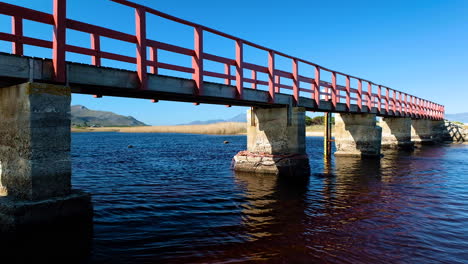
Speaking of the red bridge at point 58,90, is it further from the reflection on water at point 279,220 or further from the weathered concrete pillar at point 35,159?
the reflection on water at point 279,220

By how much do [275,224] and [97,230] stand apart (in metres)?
4.23

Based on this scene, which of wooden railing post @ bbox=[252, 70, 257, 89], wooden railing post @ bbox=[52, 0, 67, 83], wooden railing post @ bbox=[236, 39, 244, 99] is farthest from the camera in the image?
wooden railing post @ bbox=[252, 70, 257, 89]

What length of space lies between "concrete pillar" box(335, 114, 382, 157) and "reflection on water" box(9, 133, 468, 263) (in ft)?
27.9

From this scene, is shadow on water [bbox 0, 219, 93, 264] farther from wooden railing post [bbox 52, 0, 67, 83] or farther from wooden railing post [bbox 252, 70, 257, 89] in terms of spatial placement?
wooden railing post [bbox 252, 70, 257, 89]

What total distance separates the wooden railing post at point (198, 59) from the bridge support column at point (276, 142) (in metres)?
5.80

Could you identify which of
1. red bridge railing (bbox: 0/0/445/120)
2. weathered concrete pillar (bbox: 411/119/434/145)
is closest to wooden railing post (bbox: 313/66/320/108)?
red bridge railing (bbox: 0/0/445/120)

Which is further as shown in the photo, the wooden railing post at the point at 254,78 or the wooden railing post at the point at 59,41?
the wooden railing post at the point at 254,78

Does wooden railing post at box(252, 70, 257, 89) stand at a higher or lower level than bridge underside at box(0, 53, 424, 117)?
higher

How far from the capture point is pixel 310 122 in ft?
302

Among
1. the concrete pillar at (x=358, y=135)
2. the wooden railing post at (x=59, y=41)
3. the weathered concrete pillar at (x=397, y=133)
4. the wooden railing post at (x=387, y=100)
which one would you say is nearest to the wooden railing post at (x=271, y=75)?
the wooden railing post at (x=59, y=41)

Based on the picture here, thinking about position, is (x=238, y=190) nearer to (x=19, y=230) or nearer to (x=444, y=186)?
(x=19, y=230)

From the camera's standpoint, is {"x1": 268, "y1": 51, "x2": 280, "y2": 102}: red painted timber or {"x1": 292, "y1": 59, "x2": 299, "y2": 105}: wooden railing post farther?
{"x1": 292, "y1": 59, "x2": 299, "y2": 105}: wooden railing post

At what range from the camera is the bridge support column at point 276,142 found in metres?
14.0

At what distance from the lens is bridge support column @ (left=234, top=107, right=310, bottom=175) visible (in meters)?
14.0
